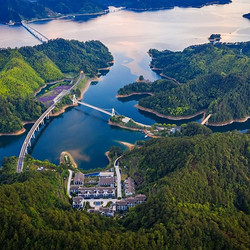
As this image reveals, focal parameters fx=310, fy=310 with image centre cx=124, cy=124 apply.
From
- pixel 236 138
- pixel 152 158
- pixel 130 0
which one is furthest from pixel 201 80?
pixel 130 0

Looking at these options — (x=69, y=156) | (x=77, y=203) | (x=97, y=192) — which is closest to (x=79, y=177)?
(x=97, y=192)

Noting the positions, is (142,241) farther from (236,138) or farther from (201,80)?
(201,80)

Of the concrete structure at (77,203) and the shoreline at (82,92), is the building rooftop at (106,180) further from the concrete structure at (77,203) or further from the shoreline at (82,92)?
the shoreline at (82,92)

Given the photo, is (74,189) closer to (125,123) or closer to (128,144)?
(128,144)

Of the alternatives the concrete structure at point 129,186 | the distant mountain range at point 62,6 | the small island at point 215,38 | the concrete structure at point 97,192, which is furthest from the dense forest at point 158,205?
the distant mountain range at point 62,6

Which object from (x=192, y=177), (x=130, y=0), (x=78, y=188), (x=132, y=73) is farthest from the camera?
(x=130, y=0)

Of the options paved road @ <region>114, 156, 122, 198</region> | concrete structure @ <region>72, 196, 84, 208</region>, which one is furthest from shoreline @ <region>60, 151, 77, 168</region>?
concrete structure @ <region>72, 196, 84, 208</region>
